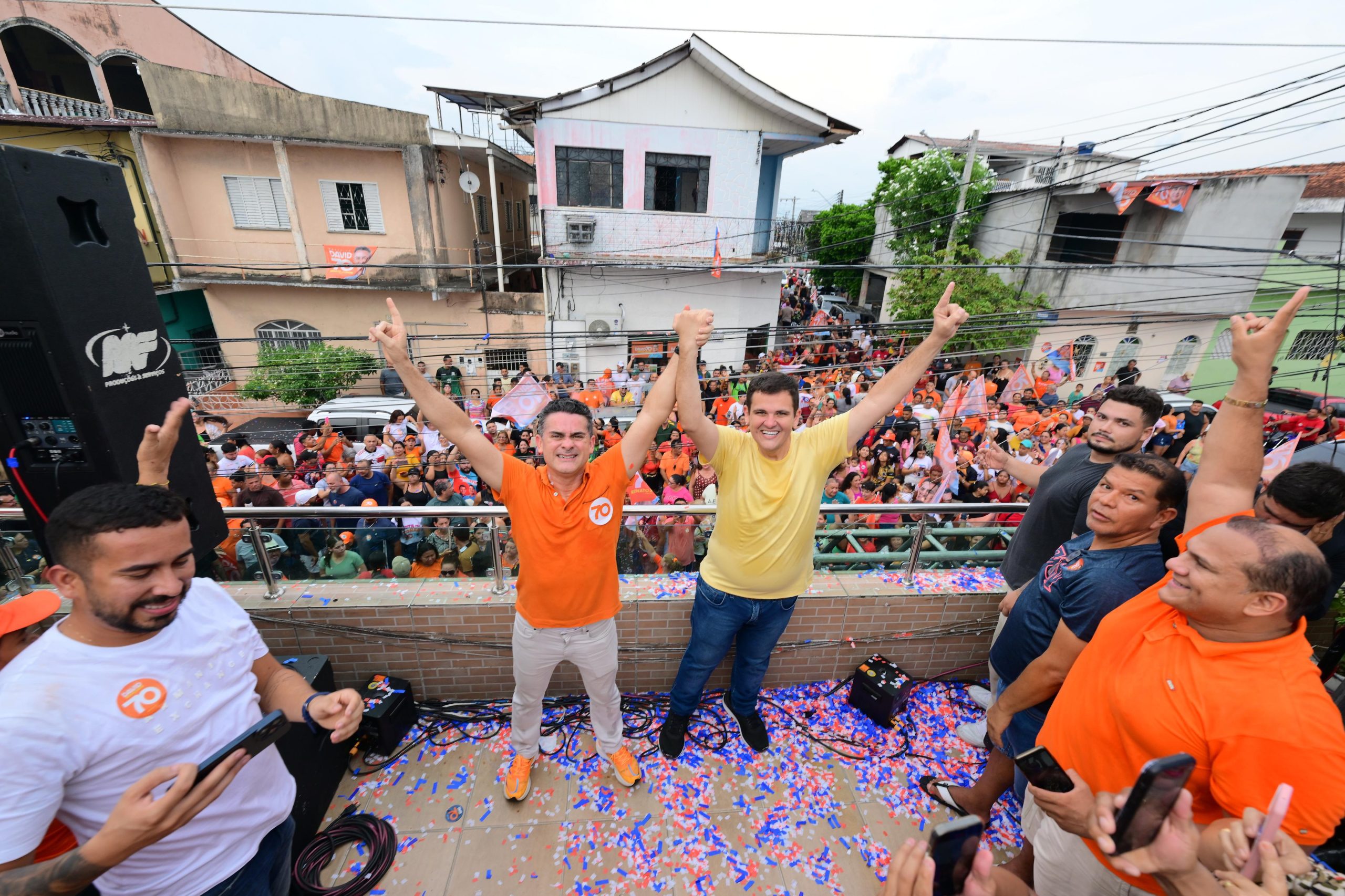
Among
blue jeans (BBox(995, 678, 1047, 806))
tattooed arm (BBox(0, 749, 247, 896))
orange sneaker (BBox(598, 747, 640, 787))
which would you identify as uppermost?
tattooed arm (BBox(0, 749, 247, 896))

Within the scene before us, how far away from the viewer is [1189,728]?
1.50 metres

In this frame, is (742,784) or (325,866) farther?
(742,784)

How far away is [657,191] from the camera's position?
14273mm

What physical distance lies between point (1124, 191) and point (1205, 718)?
17460 millimetres

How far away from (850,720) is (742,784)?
834mm

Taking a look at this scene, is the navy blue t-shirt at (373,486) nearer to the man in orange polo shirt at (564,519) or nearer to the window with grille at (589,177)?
the man in orange polo shirt at (564,519)

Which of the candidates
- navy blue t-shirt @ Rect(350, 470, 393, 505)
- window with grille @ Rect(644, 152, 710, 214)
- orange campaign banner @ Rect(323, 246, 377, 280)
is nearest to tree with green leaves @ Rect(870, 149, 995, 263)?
window with grille @ Rect(644, 152, 710, 214)

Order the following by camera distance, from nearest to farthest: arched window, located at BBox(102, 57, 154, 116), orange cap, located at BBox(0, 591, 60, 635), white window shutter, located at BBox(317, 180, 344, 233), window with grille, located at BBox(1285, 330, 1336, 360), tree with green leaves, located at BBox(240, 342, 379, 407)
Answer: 1. orange cap, located at BBox(0, 591, 60, 635)
2. tree with green leaves, located at BBox(240, 342, 379, 407)
3. white window shutter, located at BBox(317, 180, 344, 233)
4. window with grille, located at BBox(1285, 330, 1336, 360)
5. arched window, located at BBox(102, 57, 154, 116)

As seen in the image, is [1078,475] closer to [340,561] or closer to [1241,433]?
[1241,433]

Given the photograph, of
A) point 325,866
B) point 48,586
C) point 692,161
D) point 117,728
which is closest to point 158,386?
point 48,586

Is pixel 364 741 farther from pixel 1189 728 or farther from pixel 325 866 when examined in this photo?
pixel 1189 728

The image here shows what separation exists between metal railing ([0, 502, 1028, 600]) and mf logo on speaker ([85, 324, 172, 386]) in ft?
2.56

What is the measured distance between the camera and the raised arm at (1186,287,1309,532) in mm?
1949

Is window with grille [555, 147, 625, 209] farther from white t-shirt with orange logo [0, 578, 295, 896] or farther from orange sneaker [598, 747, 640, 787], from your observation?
white t-shirt with orange logo [0, 578, 295, 896]
